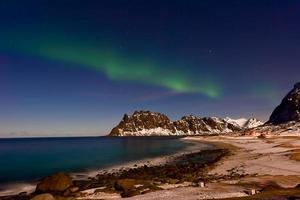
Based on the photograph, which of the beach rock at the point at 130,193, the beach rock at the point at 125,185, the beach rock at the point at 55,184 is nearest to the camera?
the beach rock at the point at 130,193

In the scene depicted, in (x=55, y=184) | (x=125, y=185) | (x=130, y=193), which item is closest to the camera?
(x=130, y=193)

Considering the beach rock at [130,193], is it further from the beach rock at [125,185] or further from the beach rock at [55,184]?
the beach rock at [55,184]

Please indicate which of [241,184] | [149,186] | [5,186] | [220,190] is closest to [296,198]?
[220,190]

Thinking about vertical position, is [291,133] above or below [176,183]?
above

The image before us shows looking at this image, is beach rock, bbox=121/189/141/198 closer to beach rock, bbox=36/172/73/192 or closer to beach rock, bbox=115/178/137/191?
beach rock, bbox=115/178/137/191

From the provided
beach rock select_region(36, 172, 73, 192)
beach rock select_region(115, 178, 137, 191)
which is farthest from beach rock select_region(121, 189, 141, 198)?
beach rock select_region(36, 172, 73, 192)

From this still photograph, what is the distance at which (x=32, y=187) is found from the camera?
51.9m

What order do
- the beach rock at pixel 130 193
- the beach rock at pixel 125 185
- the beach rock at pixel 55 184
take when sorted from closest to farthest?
the beach rock at pixel 130 193
the beach rock at pixel 125 185
the beach rock at pixel 55 184

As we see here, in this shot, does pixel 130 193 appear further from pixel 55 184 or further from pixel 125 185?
pixel 55 184

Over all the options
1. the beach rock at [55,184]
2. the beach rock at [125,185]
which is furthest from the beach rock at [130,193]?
the beach rock at [55,184]

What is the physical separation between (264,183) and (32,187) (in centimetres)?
3402

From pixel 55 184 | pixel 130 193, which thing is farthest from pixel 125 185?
pixel 55 184

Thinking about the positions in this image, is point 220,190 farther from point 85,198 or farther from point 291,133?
point 291,133

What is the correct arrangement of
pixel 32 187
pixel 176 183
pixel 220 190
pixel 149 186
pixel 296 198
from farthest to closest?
pixel 32 187 < pixel 176 183 < pixel 149 186 < pixel 220 190 < pixel 296 198
